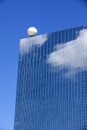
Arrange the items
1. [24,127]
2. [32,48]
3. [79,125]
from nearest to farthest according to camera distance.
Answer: [79,125], [24,127], [32,48]

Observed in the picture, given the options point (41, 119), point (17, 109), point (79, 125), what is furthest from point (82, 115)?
point (17, 109)

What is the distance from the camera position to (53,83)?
13975 cm

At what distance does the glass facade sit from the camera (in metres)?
134

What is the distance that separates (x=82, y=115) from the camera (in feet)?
430

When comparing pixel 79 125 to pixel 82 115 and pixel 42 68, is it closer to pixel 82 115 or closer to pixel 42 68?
pixel 82 115

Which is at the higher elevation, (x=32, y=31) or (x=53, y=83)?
(x=32, y=31)

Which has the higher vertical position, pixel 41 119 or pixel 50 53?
pixel 50 53

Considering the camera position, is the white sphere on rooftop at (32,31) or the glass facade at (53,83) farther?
the white sphere on rooftop at (32,31)

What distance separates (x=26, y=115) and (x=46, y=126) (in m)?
7.85

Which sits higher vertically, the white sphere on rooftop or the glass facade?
the white sphere on rooftop

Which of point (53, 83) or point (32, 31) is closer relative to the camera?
point (53, 83)

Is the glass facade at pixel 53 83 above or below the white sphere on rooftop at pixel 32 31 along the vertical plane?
below

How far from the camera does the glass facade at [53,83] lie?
134m

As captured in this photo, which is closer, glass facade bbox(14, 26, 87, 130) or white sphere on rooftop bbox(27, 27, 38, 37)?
glass facade bbox(14, 26, 87, 130)
